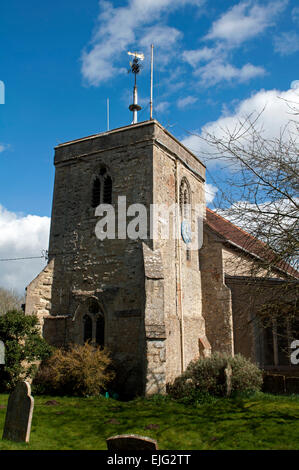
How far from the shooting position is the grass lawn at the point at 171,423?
25.7 feet

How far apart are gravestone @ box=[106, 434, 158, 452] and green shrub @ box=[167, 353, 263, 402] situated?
7348 mm

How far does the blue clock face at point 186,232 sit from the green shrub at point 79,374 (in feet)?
19.1

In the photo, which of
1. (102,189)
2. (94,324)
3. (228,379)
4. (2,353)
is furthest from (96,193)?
(228,379)

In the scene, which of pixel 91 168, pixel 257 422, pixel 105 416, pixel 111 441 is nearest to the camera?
pixel 111 441

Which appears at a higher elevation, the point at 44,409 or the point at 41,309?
the point at 41,309

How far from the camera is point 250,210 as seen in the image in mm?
7770

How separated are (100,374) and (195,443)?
17.7 feet

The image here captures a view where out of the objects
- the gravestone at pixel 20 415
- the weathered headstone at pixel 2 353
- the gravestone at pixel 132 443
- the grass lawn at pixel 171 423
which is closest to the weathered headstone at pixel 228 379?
the grass lawn at pixel 171 423

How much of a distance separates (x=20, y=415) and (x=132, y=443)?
10.3 feet

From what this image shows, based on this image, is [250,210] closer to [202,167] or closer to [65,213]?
[65,213]

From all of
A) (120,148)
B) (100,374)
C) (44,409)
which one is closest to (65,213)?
(120,148)

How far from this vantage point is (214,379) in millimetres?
12781

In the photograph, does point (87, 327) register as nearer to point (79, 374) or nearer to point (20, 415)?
point (79, 374)

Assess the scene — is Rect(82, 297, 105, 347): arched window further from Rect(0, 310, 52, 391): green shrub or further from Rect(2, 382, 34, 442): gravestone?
Rect(2, 382, 34, 442): gravestone
